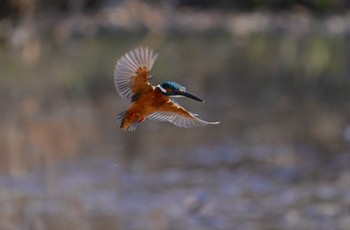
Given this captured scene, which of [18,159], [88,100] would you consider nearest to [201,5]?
[88,100]

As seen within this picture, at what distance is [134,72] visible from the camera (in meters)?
1.46

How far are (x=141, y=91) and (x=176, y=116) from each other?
0.30ft

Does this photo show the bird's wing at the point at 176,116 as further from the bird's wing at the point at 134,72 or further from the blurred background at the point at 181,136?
the blurred background at the point at 181,136

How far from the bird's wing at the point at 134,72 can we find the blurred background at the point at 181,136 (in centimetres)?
607

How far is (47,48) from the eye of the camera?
19203 mm

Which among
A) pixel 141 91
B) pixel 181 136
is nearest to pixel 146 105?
pixel 141 91

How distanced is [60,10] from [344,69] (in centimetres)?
819

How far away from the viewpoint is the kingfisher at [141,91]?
4.68ft

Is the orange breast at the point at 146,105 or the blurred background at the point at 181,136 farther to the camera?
the blurred background at the point at 181,136

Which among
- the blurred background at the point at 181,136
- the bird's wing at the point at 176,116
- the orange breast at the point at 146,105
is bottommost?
the orange breast at the point at 146,105

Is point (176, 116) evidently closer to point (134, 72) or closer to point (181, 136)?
point (134, 72)

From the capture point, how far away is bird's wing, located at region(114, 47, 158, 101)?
1430mm

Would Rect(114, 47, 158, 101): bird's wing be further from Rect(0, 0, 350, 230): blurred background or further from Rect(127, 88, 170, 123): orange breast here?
Rect(0, 0, 350, 230): blurred background

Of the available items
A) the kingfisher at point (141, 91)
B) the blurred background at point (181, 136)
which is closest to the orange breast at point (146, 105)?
the kingfisher at point (141, 91)
